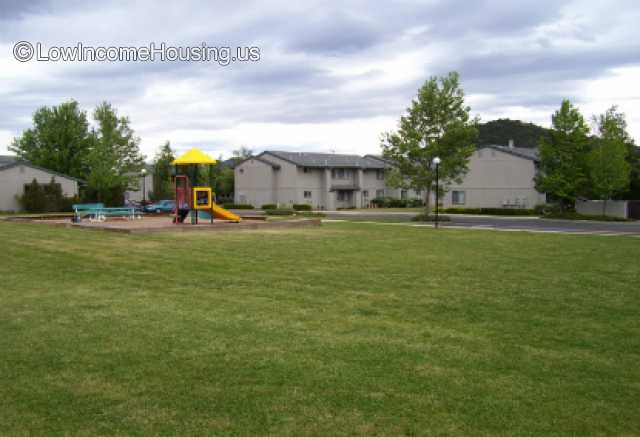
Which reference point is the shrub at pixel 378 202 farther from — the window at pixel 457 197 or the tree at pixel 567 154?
the tree at pixel 567 154

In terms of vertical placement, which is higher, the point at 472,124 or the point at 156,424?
the point at 472,124

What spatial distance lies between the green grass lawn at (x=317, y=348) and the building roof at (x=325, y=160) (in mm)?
52301

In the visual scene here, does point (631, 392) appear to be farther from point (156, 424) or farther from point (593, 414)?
point (156, 424)

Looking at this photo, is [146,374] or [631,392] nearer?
[631,392]

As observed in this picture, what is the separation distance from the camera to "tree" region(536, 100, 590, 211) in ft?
138

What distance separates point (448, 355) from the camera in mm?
6812

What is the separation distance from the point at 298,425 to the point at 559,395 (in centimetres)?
259

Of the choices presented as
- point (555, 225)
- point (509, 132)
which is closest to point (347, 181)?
point (555, 225)

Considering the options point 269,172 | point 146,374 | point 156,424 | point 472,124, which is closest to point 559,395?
point 156,424

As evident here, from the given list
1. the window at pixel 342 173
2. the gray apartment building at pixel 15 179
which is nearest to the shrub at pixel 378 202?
the window at pixel 342 173

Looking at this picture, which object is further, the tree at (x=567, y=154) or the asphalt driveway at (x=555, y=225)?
the tree at (x=567, y=154)

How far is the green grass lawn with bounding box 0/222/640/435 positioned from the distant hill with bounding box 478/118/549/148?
80.9 metres

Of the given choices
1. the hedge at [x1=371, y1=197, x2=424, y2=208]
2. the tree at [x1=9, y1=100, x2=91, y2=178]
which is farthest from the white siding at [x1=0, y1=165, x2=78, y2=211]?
the hedge at [x1=371, y1=197, x2=424, y2=208]

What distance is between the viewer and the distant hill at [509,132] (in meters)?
90.9
